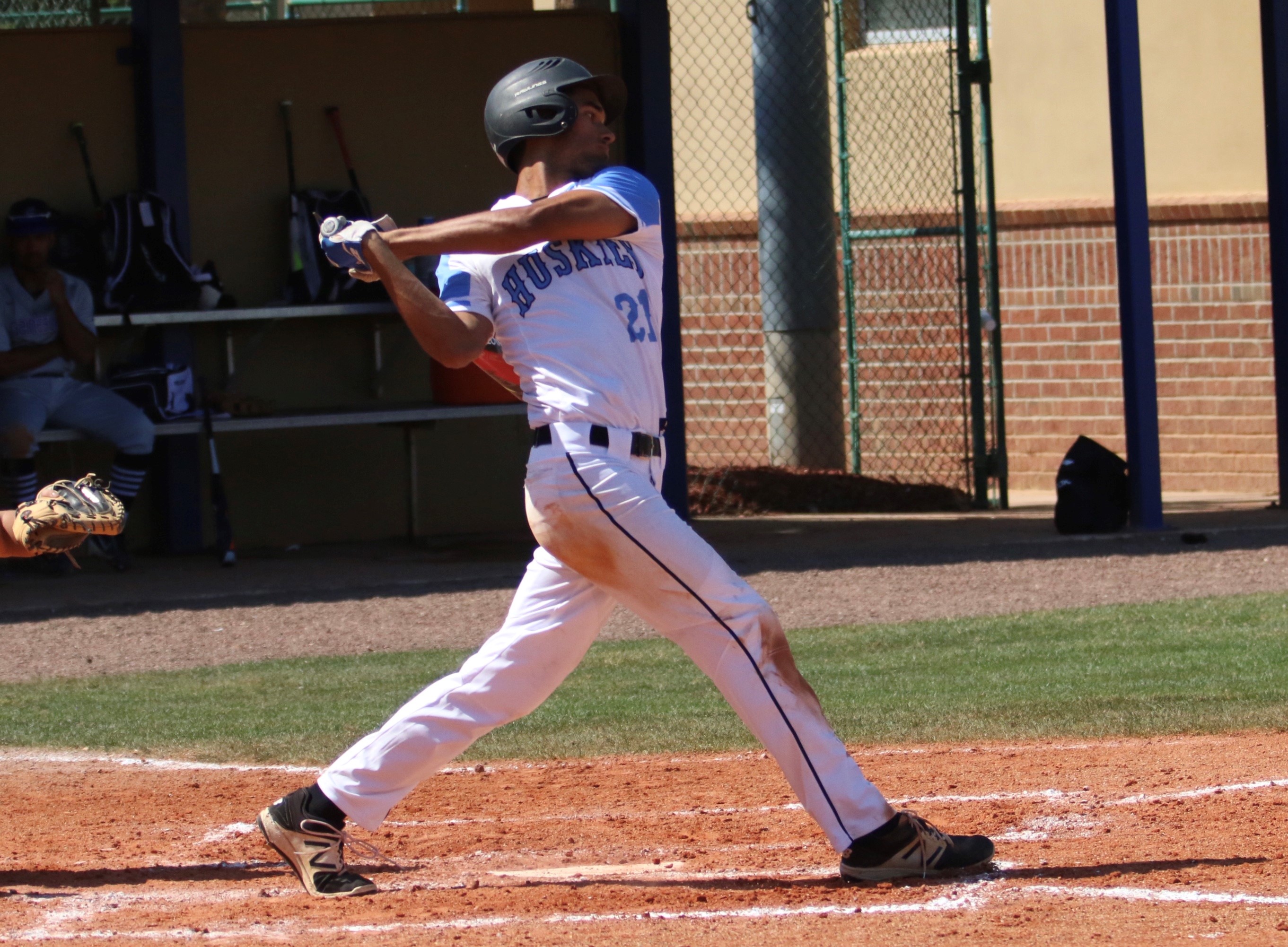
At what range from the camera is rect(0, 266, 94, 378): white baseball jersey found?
33.2 ft

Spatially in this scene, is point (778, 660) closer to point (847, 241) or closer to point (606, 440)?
point (606, 440)

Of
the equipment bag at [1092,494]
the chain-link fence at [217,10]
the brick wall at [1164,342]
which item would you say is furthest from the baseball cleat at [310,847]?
the brick wall at [1164,342]

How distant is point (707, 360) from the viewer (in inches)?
586

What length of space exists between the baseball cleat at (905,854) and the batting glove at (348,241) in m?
1.74

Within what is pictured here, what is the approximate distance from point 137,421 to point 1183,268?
25.3 ft

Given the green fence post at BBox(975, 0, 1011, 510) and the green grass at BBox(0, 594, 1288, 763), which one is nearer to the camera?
the green grass at BBox(0, 594, 1288, 763)

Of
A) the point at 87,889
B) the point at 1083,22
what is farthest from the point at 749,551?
the point at 87,889

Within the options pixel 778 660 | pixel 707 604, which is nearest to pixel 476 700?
pixel 707 604

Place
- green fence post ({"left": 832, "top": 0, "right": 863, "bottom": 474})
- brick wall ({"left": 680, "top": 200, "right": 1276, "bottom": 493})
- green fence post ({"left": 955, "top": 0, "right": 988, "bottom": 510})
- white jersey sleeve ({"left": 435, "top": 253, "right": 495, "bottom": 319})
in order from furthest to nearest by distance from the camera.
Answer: green fence post ({"left": 832, "top": 0, "right": 863, "bottom": 474})
brick wall ({"left": 680, "top": 200, "right": 1276, "bottom": 493})
green fence post ({"left": 955, "top": 0, "right": 988, "bottom": 510})
white jersey sleeve ({"left": 435, "top": 253, "right": 495, "bottom": 319})

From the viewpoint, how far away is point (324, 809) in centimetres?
415

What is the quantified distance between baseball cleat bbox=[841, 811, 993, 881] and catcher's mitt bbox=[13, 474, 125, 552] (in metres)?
1.88

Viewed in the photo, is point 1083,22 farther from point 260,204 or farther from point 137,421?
point 137,421

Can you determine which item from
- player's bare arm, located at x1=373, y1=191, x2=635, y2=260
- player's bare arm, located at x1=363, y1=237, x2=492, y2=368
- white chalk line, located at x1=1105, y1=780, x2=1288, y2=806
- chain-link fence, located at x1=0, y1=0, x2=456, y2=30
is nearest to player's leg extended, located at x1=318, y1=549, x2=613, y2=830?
player's bare arm, located at x1=363, y1=237, x2=492, y2=368

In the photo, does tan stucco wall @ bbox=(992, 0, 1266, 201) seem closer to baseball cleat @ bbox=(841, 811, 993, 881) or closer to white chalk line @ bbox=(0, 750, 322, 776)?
white chalk line @ bbox=(0, 750, 322, 776)
